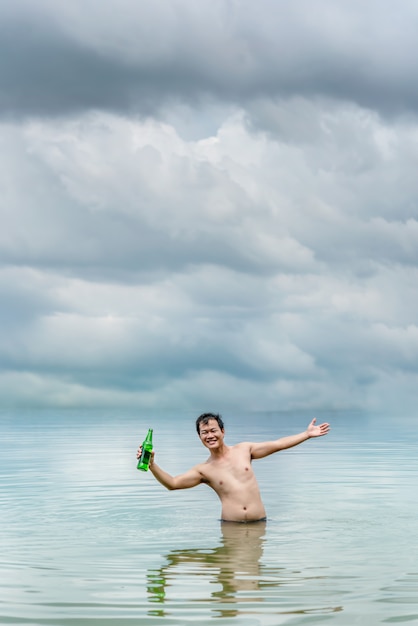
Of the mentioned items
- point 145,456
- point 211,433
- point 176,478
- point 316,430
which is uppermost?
point 211,433

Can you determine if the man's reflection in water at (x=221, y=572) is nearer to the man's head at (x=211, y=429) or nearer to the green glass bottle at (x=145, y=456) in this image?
the man's head at (x=211, y=429)

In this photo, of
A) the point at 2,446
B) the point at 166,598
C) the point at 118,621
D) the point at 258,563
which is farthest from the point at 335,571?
the point at 2,446

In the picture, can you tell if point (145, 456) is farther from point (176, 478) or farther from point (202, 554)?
point (202, 554)

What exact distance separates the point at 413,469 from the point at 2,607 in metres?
17.2

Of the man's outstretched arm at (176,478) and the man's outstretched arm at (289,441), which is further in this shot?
the man's outstretched arm at (176,478)

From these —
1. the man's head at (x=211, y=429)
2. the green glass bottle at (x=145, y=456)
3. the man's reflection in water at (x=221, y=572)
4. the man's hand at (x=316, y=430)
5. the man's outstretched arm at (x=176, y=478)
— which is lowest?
the man's reflection in water at (x=221, y=572)

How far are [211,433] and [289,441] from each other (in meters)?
1.16

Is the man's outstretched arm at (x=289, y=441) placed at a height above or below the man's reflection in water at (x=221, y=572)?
above

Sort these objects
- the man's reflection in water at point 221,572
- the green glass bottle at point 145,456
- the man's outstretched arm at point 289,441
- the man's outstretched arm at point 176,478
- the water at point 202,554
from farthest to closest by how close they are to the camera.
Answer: the man's outstretched arm at point 176,478, the man's outstretched arm at point 289,441, the green glass bottle at point 145,456, the man's reflection in water at point 221,572, the water at point 202,554

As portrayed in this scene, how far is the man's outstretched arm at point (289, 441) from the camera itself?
12531mm

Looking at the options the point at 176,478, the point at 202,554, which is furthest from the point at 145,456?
the point at 202,554

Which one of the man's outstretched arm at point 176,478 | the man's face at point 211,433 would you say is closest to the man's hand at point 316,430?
the man's face at point 211,433

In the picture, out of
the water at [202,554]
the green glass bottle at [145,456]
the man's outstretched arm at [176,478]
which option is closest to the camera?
the water at [202,554]

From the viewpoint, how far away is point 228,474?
13.3 m
